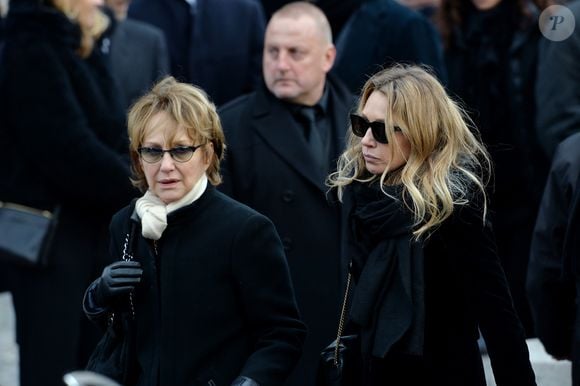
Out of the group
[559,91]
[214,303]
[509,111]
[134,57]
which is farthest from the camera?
[134,57]

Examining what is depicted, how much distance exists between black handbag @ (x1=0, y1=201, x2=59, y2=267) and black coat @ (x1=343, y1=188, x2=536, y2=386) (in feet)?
7.87

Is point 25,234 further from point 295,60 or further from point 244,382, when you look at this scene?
point 244,382

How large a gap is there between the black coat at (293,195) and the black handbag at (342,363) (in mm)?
1299

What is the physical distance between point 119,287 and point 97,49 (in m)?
2.54

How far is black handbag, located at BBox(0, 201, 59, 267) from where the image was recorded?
618 cm

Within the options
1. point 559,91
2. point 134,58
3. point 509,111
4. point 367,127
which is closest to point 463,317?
point 367,127

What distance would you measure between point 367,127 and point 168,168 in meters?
0.66

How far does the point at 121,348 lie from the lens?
4.38m

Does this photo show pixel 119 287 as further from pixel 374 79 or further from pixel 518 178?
pixel 518 178

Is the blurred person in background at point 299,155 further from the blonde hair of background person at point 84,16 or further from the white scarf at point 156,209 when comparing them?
the white scarf at point 156,209

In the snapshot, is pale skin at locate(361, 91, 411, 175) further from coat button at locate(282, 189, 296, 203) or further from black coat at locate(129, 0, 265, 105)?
black coat at locate(129, 0, 265, 105)

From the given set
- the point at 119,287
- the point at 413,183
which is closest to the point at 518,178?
the point at 413,183

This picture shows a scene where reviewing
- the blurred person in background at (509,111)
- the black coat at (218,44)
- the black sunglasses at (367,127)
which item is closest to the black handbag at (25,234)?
the black coat at (218,44)

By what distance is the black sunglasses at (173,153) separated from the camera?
14.4ft
